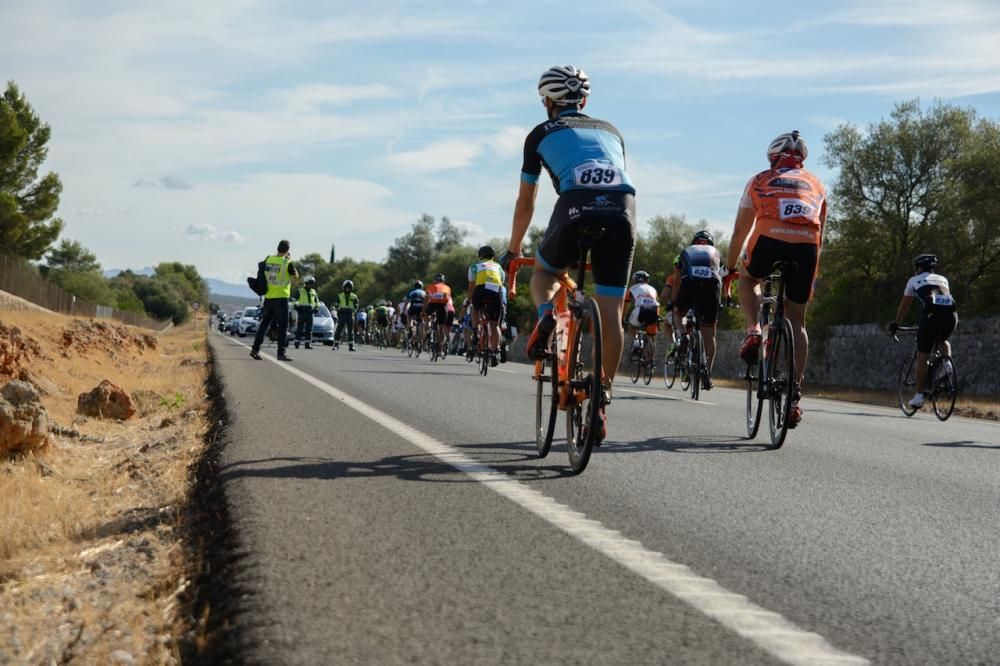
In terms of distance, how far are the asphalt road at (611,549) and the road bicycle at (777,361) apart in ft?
0.69

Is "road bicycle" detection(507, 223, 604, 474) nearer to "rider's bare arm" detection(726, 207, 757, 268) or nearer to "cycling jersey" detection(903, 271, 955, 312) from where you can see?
"rider's bare arm" detection(726, 207, 757, 268)

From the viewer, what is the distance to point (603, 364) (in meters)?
5.90

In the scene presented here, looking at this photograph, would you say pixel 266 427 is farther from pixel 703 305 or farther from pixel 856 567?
pixel 703 305

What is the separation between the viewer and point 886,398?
2444 centimetres

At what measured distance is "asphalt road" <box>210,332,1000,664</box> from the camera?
275 cm

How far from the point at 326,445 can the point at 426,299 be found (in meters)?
18.4

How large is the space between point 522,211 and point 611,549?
2690mm

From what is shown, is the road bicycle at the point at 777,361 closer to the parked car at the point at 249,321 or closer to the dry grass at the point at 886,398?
the dry grass at the point at 886,398

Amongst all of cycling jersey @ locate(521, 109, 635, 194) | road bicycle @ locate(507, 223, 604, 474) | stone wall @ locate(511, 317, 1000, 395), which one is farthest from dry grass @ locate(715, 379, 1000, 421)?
cycling jersey @ locate(521, 109, 635, 194)

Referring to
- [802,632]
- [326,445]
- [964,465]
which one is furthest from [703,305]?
[802,632]

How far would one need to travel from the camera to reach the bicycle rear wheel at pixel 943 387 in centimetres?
1272

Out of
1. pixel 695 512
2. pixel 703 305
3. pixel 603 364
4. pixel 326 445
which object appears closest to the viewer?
pixel 695 512

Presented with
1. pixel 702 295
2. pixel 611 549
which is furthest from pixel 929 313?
pixel 611 549

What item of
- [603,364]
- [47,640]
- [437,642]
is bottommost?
[47,640]
